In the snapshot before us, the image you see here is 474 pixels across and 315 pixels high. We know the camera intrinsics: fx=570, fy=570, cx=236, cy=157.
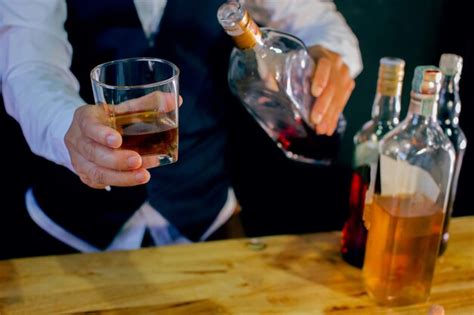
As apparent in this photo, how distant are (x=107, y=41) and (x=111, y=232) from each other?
402 millimetres

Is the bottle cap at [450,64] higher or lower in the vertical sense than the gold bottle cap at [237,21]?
lower

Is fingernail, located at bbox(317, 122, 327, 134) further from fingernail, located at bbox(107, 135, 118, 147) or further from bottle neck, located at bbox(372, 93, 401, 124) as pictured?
fingernail, located at bbox(107, 135, 118, 147)

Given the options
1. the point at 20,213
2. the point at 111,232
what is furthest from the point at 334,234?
the point at 20,213

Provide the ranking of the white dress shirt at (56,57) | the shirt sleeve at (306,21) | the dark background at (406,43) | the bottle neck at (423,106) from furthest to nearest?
1. the dark background at (406,43)
2. the shirt sleeve at (306,21)
3. the white dress shirt at (56,57)
4. the bottle neck at (423,106)

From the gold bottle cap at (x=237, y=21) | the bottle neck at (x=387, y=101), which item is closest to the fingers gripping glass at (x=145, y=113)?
the gold bottle cap at (x=237, y=21)

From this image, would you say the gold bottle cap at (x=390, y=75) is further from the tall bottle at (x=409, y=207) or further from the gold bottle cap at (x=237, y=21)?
the gold bottle cap at (x=237, y=21)

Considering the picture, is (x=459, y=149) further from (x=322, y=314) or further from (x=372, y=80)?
(x=372, y=80)

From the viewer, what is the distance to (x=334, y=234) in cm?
103

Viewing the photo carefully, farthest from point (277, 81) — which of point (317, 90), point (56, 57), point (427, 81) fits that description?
point (56, 57)

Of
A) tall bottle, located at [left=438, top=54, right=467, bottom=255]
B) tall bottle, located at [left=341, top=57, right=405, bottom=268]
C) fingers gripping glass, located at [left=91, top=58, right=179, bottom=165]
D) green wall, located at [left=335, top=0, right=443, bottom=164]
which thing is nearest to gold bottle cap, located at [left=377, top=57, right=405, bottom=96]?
tall bottle, located at [left=341, top=57, right=405, bottom=268]

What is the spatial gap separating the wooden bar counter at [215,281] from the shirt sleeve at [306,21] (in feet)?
1.38

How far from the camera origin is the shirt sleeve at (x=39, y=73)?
0.87 metres

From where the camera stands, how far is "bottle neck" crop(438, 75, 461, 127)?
96 centimetres

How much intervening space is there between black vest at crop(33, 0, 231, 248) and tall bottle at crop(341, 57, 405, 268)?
373 mm
